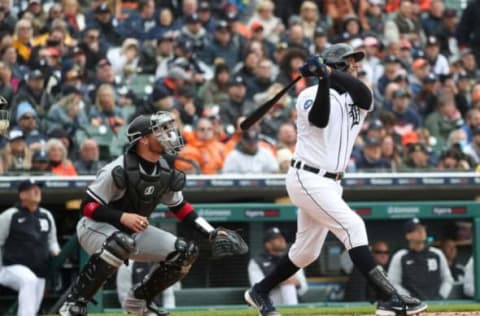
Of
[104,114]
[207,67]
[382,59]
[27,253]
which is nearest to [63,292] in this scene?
[27,253]

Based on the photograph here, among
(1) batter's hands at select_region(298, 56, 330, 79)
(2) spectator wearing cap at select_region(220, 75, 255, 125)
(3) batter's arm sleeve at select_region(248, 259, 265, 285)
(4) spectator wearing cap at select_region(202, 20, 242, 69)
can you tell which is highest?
(1) batter's hands at select_region(298, 56, 330, 79)

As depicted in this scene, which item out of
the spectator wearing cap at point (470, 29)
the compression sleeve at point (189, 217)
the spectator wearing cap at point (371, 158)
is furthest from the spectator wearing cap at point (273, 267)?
the spectator wearing cap at point (470, 29)

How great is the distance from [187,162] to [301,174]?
3.48 m

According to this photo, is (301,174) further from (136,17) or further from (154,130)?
(136,17)

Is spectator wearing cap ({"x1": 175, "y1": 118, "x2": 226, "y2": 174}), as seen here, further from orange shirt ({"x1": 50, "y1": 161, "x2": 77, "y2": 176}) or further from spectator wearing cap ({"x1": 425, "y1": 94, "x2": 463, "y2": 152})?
spectator wearing cap ({"x1": 425, "y1": 94, "x2": 463, "y2": 152})

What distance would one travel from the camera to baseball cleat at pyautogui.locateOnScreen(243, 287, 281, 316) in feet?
24.7

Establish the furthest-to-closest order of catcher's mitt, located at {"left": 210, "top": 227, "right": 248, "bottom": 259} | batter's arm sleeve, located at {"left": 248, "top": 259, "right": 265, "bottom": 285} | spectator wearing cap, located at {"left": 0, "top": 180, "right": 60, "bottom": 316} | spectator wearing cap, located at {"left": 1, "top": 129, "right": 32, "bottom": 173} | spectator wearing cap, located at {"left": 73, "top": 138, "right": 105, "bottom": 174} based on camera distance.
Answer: spectator wearing cap, located at {"left": 73, "top": 138, "right": 105, "bottom": 174}
spectator wearing cap, located at {"left": 1, "top": 129, "right": 32, "bottom": 173}
batter's arm sleeve, located at {"left": 248, "top": 259, "right": 265, "bottom": 285}
spectator wearing cap, located at {"left": 0, "top": 180, "right": 60, "bottom": 316}
catcher's mitt, located at {"left": 210, "top": 227, "right": 248, "bottom": 259}

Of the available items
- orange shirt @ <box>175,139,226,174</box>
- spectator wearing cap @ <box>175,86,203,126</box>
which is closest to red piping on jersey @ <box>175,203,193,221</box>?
orange shirt @ <box>175,139,226,174</box>

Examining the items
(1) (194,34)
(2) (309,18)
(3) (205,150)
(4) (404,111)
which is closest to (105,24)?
(1) (194,34)

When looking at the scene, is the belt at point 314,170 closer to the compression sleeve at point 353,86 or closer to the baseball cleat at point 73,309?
the compression sleeve at point 353,86

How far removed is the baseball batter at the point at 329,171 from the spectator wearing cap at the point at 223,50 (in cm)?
629

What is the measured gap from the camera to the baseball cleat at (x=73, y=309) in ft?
23.1

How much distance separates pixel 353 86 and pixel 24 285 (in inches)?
142

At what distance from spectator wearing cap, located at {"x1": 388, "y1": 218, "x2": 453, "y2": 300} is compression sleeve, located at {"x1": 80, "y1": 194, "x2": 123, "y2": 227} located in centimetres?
378
